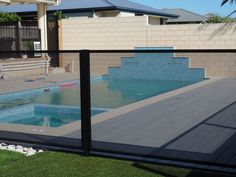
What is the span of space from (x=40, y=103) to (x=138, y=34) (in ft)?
30.7

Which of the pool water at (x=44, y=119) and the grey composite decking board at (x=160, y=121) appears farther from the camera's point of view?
the pool water at (x=44, y=119)

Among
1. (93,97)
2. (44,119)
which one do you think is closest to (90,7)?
(93,97)

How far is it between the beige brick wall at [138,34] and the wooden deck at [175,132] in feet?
24.1

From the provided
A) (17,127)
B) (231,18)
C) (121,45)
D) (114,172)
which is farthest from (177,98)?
(231,18)

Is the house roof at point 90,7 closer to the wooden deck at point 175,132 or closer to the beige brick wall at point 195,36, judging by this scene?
the beige brick wall at point 195,36

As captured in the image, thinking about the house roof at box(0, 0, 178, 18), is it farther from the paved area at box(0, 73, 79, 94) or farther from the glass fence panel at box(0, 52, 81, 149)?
the paved area at box(0, 73, 79, 94)

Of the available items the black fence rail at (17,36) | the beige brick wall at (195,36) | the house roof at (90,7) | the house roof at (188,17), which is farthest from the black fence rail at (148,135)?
the house roof at (188,17)

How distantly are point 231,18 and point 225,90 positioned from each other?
10489mm

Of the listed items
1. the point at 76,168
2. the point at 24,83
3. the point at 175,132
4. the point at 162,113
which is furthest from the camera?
the point at 24,83

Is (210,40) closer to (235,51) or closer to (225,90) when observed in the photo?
(225,90)

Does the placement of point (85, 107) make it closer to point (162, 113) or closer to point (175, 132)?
point (175, 132)

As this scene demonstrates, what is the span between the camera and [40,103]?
1185 centimetres

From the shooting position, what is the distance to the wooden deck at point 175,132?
5961 mm

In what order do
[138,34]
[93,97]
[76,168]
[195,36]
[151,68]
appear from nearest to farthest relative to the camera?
[76,168], [151,68], [93,97], [195,36], [138,34]
